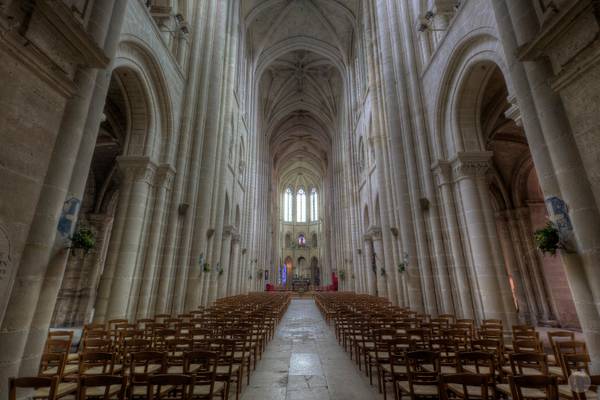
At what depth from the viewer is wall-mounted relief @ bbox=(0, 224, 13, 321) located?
3.61 metres

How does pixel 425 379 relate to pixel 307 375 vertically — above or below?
above

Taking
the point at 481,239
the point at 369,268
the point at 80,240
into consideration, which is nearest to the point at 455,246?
the point at 481,239

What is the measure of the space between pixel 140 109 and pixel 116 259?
4.74m

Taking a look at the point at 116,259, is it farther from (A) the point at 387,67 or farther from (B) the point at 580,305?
(A) the point at 387,67

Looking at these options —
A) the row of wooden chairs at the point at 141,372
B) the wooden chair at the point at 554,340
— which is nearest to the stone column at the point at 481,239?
the wooden chair at the point at 554,340

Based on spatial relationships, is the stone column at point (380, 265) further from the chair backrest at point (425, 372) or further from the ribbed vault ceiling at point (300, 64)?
the ribbed vault ceiling at point (300, 64)

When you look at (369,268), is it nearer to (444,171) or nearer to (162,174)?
(444,171)

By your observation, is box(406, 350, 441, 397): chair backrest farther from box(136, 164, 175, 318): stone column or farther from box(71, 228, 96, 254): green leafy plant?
box(136, 164, 175, 318): stone column

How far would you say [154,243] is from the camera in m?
9.15

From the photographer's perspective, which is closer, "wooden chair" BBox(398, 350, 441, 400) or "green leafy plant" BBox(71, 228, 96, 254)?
"wooden chair" BBox(398, 350, 441, 400)

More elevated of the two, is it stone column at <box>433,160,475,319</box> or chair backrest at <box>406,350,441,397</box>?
stone column at <box>433,160,475,319</box>

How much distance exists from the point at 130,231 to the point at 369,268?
15.4m

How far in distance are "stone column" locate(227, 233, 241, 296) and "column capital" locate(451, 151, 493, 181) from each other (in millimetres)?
14337

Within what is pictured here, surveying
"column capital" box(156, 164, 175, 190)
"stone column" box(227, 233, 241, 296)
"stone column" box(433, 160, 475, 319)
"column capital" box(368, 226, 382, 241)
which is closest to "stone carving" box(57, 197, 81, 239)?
"column capital" box(156, 164, 175, 190)
